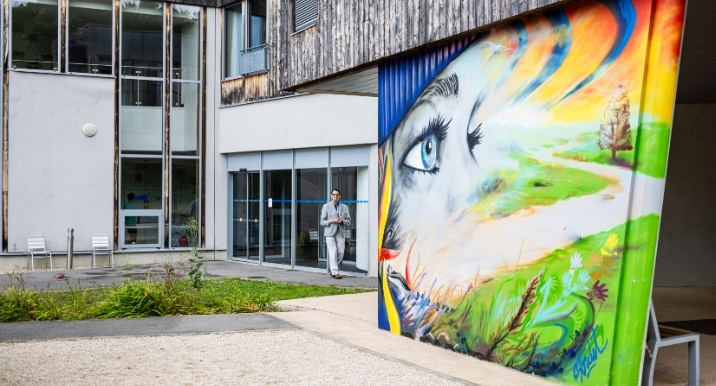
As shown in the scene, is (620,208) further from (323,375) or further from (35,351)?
(35,351)

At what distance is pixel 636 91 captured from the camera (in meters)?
6.67

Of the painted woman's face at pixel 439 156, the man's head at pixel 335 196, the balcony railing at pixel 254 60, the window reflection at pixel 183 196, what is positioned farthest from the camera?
the window reflection at pixel 183 196

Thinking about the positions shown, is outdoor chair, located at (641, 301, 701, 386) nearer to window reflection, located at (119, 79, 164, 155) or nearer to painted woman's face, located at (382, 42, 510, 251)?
painted woman's face, located at (382, 42, 510, 251)

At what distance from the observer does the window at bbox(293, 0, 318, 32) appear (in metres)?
12.3

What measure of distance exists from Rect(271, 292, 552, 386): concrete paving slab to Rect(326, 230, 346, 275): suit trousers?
3.70 metres

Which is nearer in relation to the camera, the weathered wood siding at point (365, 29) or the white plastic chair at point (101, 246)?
the weathered wood siding at point (365, 29)

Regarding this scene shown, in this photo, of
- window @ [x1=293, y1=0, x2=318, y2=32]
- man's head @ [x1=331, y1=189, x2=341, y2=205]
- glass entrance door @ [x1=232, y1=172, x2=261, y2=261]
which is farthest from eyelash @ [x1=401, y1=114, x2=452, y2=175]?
glass entrance door @ [x1=232, y1=172, x2=261, y2=261]

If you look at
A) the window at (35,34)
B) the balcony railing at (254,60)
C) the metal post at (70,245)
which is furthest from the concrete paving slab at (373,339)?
the window at (35,34)

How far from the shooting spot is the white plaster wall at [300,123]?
18.7 meters

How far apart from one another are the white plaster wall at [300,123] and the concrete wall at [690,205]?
5869 mm

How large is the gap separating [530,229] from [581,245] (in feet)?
2.39

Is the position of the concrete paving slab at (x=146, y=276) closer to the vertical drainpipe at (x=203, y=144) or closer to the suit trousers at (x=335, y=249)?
the suit trousers at (x=335, y=249)

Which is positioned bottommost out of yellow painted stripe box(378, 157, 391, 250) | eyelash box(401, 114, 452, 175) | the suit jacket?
the suit jacket

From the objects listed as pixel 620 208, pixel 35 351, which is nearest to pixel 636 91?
pixel 620 208
